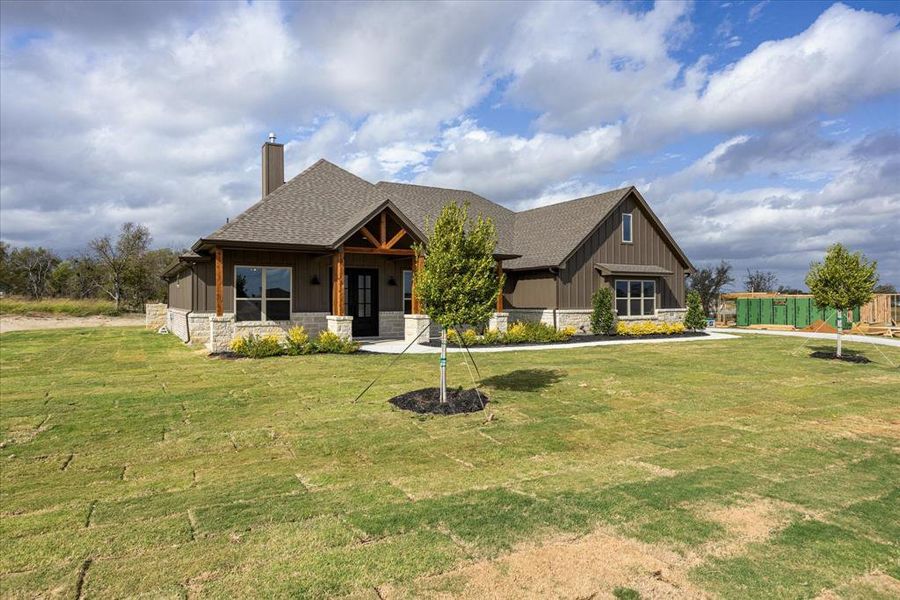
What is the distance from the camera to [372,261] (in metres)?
20.7

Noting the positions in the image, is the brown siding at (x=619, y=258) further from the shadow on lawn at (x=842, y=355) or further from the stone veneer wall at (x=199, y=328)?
the stone veneer wall at (x=199, y=328)

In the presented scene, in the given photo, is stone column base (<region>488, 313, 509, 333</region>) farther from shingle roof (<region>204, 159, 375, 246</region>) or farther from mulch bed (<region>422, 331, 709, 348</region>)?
shingle roof (<region>204, 159, 375, 246</region>)

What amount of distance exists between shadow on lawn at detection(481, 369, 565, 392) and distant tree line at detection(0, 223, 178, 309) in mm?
37494

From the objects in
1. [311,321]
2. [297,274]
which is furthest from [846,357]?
[297,274]

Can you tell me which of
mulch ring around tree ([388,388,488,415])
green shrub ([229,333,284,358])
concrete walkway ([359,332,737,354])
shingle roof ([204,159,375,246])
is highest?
shingle roof ([204,159,375,246])

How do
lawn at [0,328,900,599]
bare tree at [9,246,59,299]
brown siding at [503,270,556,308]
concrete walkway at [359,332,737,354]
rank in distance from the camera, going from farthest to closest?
1. bare tree at [9,246,59,299]
2. brown siding at [503,270,556,308]
3. concrete walkway at [359,332,737,354]
4. lawn at [0,328,900,599]

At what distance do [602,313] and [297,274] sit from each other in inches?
484

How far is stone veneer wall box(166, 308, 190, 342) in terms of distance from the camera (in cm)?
2102

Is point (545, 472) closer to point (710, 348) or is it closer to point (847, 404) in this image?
point (847, 404)

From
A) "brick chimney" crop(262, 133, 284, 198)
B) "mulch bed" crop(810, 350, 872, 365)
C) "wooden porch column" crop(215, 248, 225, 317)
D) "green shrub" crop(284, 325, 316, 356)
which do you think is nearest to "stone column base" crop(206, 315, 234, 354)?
"wooden porch column" crop(215, 248, 225, 317)

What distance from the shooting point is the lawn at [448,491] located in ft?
12.3

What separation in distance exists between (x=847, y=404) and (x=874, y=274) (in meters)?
7.44

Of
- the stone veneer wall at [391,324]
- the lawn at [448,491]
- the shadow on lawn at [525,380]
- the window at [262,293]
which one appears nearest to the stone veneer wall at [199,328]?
the window at [262,293]

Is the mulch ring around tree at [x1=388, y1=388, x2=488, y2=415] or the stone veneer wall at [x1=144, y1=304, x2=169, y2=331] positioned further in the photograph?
the stone veneer wall at [x1=144, y1=304, x2=169, y2=331]
